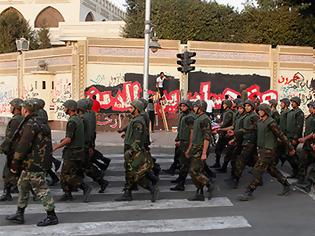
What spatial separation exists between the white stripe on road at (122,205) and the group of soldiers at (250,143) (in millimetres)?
319

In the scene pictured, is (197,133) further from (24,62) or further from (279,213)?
(24,62)

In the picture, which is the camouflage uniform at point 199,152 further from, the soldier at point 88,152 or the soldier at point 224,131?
the soldier at point 224,131

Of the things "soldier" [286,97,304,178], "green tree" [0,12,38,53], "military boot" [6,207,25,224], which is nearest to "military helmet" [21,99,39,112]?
"military boot" [6,207,25,224]

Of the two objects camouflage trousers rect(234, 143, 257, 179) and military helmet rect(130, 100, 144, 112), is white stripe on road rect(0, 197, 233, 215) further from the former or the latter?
military helmet rect(130, 100, 144, 112)

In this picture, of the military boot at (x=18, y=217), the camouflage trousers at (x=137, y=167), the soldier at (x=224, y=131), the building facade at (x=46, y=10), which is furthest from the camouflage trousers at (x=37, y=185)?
the building facade at (x=46, y=10)

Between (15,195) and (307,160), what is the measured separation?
18.5 ft

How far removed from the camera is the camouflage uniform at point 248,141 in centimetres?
1015

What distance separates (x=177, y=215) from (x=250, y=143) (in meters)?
2.83

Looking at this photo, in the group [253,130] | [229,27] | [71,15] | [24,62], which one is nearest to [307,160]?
[253,130]

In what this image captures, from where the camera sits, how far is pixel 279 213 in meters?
8.15

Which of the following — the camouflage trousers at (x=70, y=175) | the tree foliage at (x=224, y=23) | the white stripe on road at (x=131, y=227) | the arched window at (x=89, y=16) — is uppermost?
the arched window at (x=89, y=16)

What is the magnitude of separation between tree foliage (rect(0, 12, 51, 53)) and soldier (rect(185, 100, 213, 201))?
35.2 metres

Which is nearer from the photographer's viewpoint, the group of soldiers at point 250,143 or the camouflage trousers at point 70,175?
the camouflage trousers at point 70,175

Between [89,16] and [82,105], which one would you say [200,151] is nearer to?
[82,105]
